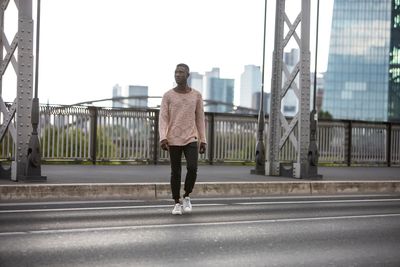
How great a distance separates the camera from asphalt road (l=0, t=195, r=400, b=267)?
5633mm

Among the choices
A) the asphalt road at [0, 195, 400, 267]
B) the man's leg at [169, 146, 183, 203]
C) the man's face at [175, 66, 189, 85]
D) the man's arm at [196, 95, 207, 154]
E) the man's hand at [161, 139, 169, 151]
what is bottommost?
the asphalt road at [0, 195, 400, 267]

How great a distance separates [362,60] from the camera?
6280 inches

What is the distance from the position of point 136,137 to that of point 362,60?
486 feet

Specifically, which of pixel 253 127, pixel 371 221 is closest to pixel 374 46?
pixel 253 127

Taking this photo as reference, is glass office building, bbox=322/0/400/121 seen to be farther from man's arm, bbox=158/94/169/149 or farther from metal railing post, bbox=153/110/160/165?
man's arm, bbox=158/94/169/149

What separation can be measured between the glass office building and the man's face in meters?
151

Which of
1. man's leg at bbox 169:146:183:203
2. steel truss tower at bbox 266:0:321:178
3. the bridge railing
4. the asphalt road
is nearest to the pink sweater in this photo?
man's leg at bbox 169:146:183:203

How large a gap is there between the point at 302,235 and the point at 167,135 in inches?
95.2

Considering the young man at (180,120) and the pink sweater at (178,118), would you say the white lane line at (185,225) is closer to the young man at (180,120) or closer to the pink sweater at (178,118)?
the young man at (180,120)

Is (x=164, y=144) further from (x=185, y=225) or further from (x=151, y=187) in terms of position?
(x=151, y=187)

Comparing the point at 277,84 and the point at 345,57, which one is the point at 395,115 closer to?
the point at 345,57

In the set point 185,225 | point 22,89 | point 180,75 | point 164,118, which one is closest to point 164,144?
point 164,118

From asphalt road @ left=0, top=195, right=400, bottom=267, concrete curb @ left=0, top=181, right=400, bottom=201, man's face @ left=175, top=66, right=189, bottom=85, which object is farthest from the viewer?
concrete curb @ left=0, top=181, right=400, bottom=201

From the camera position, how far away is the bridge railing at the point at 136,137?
56.1ft
